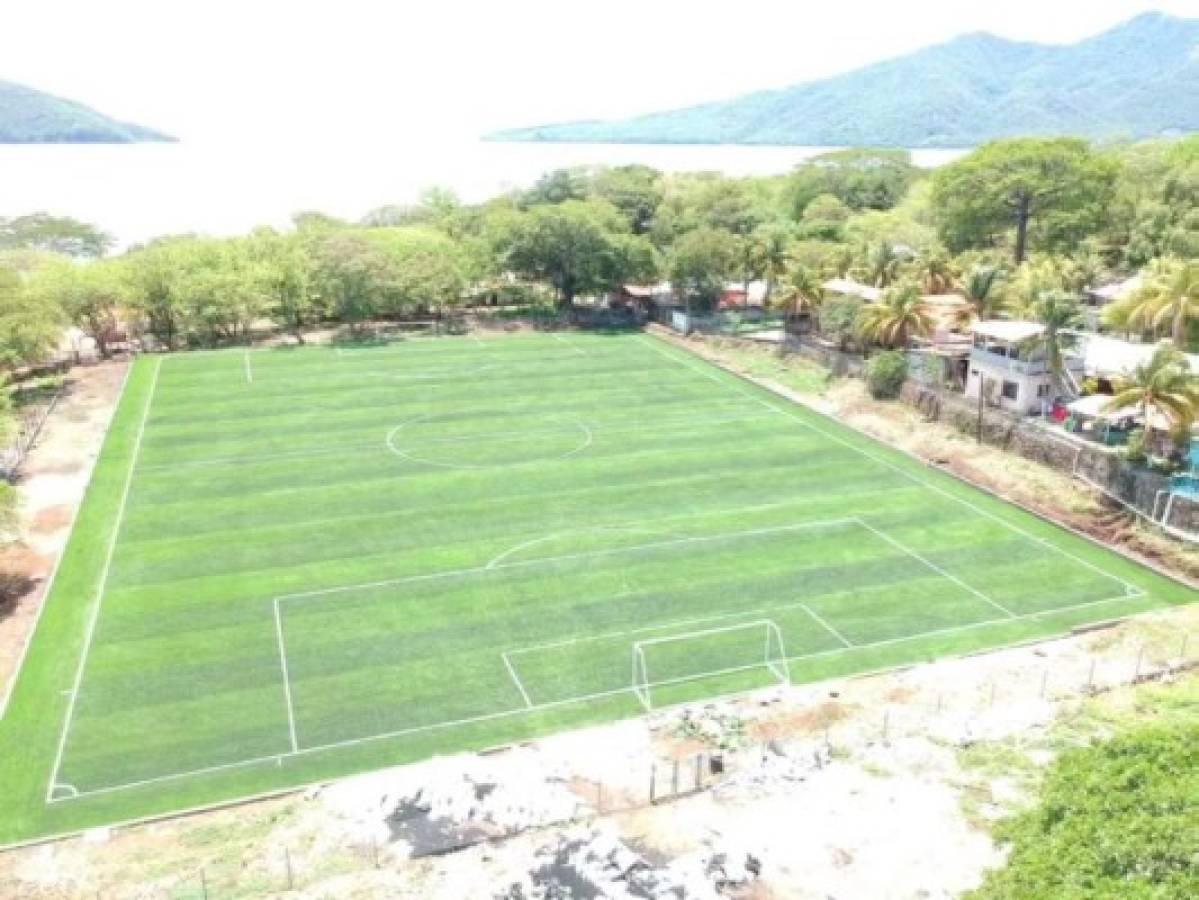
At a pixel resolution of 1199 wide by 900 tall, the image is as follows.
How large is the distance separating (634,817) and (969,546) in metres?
20.8

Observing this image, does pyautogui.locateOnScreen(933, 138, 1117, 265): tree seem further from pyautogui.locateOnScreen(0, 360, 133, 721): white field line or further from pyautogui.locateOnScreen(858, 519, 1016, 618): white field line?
pyautogui.locateOnScreen(0, 360, 133, 721): white field line

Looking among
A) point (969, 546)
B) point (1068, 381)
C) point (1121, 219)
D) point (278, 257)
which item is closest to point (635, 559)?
point (969, 546)

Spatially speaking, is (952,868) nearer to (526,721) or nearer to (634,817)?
(634,817)

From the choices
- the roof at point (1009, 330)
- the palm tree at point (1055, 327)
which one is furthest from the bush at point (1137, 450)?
the roof at point (1009, 330)

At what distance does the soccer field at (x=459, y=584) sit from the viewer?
26.2 m

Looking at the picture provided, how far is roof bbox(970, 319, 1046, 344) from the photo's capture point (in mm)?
46781

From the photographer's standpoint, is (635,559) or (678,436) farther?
(678,436)

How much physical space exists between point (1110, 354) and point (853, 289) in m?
18.8

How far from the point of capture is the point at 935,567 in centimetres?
3550

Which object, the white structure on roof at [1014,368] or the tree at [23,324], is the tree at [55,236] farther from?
the white structure on roof at [1014,368]

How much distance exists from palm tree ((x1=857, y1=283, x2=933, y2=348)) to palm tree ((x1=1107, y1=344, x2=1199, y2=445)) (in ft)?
55.0

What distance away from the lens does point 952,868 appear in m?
Result: 19.7

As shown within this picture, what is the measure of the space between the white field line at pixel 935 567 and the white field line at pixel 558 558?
3.81 feet

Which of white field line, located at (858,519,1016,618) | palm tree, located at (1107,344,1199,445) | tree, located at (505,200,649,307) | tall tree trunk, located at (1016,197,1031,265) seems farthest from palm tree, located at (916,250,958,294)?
white field line, located at (858,519,1016,618)
